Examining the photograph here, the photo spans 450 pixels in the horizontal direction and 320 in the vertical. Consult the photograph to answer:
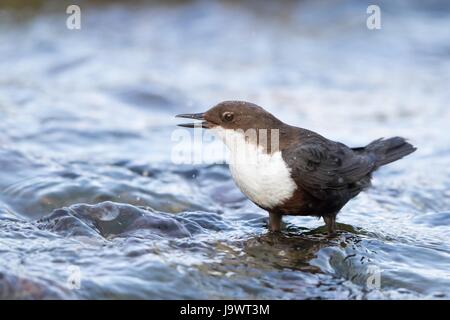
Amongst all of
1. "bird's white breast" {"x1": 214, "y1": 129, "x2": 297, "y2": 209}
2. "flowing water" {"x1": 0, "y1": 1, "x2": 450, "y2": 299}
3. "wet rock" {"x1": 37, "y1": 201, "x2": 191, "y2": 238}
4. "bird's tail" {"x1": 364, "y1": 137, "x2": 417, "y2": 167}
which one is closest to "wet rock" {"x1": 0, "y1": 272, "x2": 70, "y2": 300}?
"flowing water" {"x1": 0, "y1": 1, "x2": 450, "y2": 299}

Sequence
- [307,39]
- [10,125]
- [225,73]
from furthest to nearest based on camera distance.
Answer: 1. [307,39]
2. [225,73]
3. [10,125]

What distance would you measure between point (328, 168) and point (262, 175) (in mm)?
616

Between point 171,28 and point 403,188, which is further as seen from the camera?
point 171,28

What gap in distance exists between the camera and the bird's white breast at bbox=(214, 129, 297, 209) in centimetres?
528

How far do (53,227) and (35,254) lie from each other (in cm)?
57

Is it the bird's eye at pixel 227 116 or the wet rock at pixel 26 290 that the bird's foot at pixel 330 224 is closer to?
the bird's eye at pixel 227 116

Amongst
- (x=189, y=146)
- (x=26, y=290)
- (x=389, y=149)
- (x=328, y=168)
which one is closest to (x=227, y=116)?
(x=328, y=168)

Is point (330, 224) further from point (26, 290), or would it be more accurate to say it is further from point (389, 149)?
point (26, 290)

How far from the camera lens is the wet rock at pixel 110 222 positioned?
5.35 metres

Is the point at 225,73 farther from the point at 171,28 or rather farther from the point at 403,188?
the point at 403,188

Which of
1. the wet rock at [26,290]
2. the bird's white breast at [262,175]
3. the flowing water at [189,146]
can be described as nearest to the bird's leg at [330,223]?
the flowing water at [189,146]

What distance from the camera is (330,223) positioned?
5836mm

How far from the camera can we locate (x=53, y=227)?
212 inches
